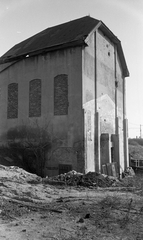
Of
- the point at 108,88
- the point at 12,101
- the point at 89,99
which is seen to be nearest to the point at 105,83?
the point at 108,88

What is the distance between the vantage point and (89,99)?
1526 centimetres

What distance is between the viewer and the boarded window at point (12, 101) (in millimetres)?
17359

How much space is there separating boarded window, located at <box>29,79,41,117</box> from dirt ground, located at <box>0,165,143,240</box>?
26.0 ft

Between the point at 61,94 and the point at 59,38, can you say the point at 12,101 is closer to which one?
the point at 61,94

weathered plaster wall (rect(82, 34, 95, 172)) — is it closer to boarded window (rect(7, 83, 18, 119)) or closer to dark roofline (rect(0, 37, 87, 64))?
dark roofline (rect(0, 37, 87, 64))

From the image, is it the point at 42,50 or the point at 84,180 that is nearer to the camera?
the point at 84,180

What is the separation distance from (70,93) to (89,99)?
141 centimetres

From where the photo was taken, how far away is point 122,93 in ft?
68.6

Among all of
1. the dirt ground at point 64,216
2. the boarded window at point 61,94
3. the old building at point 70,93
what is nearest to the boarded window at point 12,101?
the old building at point 70,93

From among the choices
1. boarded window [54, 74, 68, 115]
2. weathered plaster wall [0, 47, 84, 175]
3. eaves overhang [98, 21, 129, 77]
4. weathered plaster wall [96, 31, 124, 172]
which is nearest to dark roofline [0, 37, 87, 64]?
weathered plaster wall [0, 47, 84, 175]

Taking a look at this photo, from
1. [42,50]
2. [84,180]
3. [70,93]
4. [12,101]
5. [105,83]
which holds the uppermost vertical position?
[42,50]

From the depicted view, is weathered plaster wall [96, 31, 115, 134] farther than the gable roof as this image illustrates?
Yes

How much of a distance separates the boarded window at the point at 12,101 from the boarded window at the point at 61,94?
371cm

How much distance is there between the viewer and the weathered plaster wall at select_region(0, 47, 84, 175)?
14.5 m
